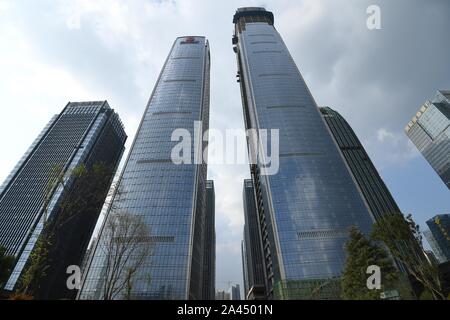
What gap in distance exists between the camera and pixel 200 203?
88.8 meters

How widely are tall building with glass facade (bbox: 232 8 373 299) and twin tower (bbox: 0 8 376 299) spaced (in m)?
0.28

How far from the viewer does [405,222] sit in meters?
29.8

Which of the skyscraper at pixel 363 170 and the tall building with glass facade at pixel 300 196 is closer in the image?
the tall building with glass facade at pixel 300 196

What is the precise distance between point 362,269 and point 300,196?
48.5m

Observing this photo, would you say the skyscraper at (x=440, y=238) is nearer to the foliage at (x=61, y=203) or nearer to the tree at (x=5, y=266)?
the foliage at (x=61, y=203)

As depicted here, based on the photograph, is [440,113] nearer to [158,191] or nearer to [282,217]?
[282,217]

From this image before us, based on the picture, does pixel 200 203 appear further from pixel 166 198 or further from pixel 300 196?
pixel 300 196

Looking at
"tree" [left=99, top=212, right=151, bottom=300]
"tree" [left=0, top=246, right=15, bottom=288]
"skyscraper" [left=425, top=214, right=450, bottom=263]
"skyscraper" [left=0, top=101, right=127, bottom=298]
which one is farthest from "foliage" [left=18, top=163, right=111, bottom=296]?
"skyscraper" [left=425, top=214, right=450, bottom=263]

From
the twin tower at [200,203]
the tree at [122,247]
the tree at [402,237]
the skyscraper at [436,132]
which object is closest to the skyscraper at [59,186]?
the twin tower at [200,203]

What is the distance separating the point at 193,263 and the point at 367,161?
10453 cm

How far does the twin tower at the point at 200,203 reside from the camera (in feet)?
208

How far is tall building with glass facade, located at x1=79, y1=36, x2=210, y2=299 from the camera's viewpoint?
63.2 m

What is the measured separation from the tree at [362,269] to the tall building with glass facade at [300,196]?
33.6 m
